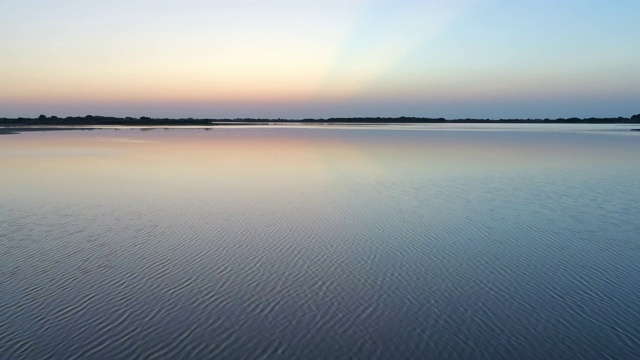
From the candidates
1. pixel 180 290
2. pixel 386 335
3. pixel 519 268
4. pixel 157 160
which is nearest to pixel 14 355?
pixel 180 290

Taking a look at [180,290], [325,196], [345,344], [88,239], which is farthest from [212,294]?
[325,196]


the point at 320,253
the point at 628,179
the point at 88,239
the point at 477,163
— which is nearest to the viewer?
the point at 320,253

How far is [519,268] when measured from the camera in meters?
8.53

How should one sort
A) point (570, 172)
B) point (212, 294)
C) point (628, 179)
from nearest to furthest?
point (212, 294) → point (628, 179) → point (570, 172)

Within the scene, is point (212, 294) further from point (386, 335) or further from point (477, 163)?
point (477, 163)

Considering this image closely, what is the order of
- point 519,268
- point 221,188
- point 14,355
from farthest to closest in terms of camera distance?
point 221,188 < point 519,268 < point 14,355

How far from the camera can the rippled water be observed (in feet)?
18.8

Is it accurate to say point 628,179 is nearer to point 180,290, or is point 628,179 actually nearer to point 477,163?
point 477,163

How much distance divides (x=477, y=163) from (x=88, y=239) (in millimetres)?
23229

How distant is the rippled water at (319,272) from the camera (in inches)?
226

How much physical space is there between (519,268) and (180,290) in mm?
6791

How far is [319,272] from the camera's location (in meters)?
8.25

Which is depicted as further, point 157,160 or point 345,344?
point 157,160

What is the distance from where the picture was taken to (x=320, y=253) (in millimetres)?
9414
